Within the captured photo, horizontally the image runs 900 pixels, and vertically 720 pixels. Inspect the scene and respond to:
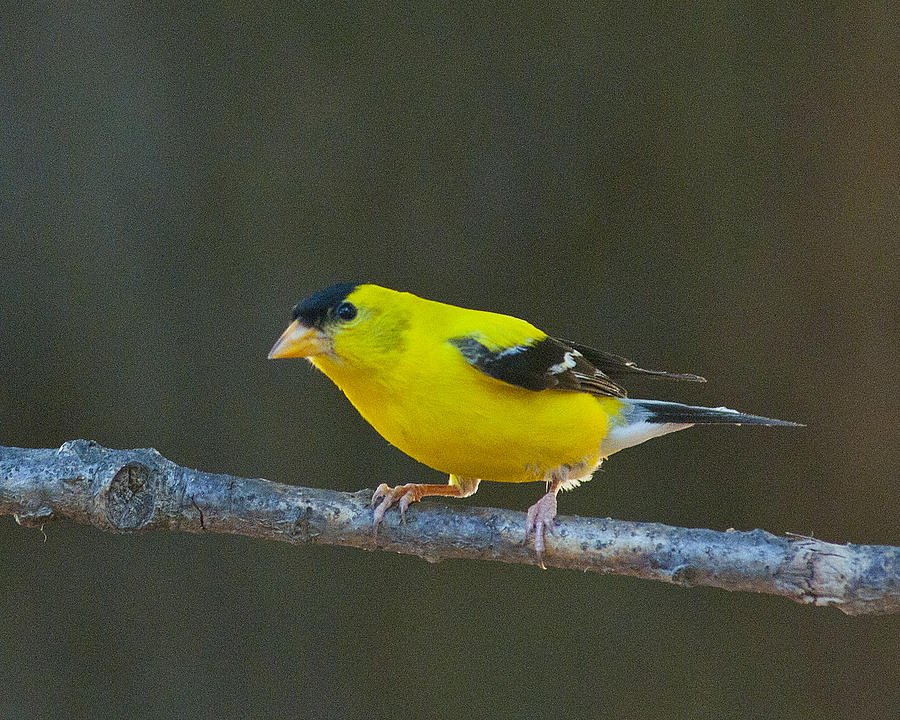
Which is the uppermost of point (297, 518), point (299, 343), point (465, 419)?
point (299, 343)

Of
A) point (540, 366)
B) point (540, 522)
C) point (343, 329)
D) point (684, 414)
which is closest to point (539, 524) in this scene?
point (540, 522)

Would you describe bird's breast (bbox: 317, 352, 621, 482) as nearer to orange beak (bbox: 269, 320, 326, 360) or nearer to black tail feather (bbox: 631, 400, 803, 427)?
orange beak (bbox: 269, 320, 326, 360)

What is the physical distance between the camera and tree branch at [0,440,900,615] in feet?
4.18

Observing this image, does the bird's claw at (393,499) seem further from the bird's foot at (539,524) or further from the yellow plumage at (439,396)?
the bird's foot at (539,524)

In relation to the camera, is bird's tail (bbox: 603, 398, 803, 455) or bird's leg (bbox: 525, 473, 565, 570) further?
bird's tail (bbox: 603, 398, 803, 455)

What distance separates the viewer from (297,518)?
4.56 ft

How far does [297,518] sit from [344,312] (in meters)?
0.37

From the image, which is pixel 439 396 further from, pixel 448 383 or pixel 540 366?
pixel 540 366

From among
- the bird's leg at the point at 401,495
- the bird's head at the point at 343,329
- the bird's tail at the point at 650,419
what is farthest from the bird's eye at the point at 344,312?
the bird's tail at the point at 650,419

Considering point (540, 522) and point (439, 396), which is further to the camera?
point (439, 396)

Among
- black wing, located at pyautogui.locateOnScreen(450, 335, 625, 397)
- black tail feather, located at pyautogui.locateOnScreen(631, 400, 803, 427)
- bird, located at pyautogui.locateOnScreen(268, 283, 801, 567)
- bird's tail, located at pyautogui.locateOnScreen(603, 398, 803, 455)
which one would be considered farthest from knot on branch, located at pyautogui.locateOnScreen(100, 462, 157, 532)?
black tail feather, located at pyautogui.locateOnScreen(631, 400, 803, 427)

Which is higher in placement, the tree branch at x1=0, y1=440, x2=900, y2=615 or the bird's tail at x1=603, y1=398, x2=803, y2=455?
the bird's tail at x1=603, y1=398, x2=803, y2=455

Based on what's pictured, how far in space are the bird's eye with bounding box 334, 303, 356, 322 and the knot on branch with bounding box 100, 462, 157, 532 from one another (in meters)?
0.42

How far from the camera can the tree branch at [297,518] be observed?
127cm
